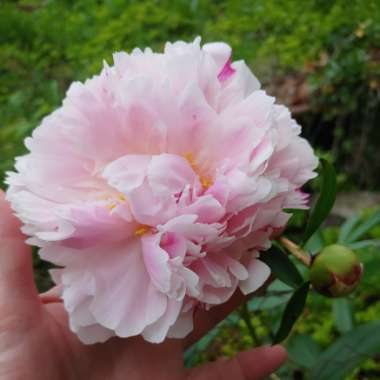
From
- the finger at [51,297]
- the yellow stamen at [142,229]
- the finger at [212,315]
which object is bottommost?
the finger at [212,315]

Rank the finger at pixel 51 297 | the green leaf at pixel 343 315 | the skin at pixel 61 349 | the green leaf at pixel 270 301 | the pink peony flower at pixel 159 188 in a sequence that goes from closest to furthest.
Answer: the pink peony flower at pixel 159 188 < the skin at pixel 61 349 < the finger at pixel 51 297 < the green leaf at pixel 270 301 < the green leaf at pixel 343 315

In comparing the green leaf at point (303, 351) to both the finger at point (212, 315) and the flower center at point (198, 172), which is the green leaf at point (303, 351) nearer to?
the finger at point (212, 315)

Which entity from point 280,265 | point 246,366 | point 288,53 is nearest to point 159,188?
point 280,265

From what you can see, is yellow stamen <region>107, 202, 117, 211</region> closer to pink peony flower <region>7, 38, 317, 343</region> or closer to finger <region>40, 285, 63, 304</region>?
pink peony flower <region>7, 38, 317, 343</region>

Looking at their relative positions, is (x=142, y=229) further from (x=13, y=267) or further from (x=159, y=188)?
(x=13, y=267)

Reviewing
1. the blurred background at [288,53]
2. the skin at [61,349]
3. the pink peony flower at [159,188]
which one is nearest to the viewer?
the pink peony flower at [159,188]

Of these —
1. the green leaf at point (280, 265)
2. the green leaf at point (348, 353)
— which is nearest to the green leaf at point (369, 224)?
the green leaf at point (348, 353)
